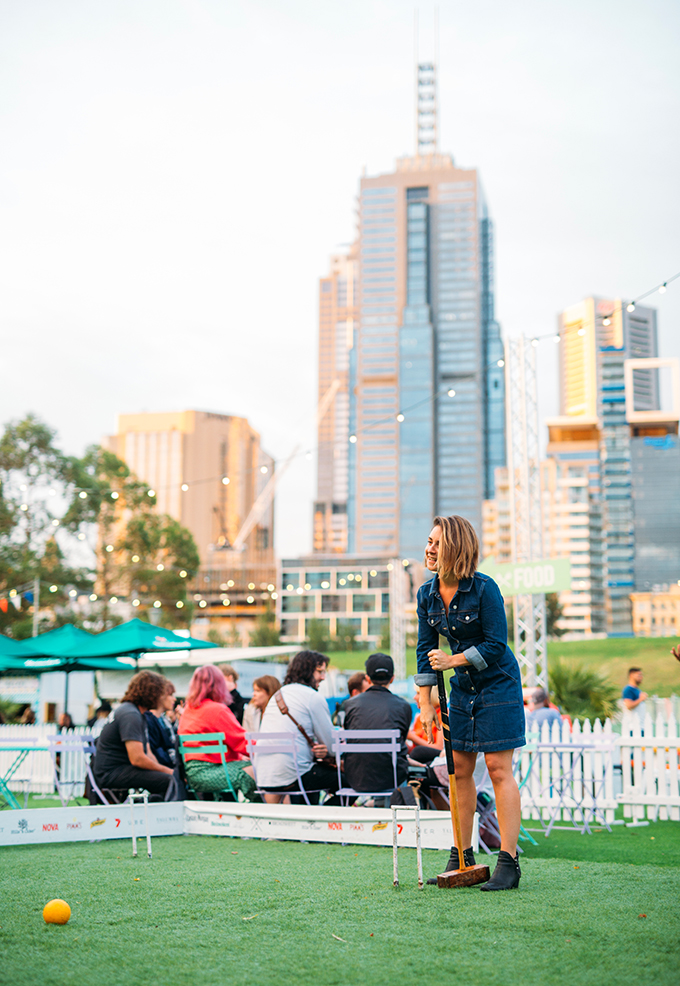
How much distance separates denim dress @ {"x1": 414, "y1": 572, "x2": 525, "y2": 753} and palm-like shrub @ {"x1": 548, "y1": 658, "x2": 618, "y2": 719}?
1216cm

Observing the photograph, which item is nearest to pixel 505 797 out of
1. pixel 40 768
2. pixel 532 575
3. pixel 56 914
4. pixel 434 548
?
pixel 434 548

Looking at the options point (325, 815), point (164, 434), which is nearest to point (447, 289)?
point (164, 434)

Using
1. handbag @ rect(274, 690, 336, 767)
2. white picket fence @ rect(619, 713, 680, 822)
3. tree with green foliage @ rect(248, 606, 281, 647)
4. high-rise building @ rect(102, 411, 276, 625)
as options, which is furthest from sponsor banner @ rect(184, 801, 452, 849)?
high-rise building @ rect(102, 411, 276, 625)

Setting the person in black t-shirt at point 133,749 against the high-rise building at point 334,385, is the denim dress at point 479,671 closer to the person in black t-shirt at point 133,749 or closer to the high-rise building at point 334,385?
the person in black t-shirt at point 133,749

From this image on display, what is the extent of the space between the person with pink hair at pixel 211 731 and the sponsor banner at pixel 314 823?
31cm

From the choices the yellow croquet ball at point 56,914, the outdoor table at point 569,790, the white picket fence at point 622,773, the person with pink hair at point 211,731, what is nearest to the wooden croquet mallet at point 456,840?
the yellow croquet ball at point 56,914

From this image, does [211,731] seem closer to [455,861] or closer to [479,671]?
[455,861]

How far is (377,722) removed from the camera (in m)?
5.73

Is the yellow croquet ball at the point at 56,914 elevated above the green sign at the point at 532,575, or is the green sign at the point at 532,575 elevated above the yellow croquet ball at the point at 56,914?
the green sign at the point at 532,575

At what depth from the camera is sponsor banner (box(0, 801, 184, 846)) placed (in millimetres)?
5586

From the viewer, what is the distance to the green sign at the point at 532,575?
1134 cm

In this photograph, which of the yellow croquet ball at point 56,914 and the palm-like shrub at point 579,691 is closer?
the yellow croquet ball at point 56,914

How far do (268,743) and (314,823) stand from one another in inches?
30.9

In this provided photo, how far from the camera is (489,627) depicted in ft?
11.5
